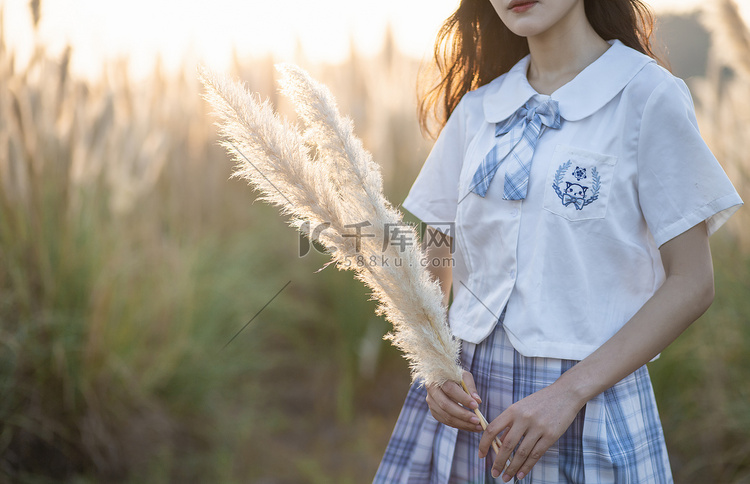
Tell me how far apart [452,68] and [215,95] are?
0.72m

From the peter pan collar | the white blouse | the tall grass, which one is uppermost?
the peter pan collar

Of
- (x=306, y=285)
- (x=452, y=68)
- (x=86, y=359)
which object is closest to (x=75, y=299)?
(x=86, y=359)

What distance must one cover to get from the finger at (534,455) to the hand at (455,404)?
0.31ft

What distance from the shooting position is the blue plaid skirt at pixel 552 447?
1.04 metres

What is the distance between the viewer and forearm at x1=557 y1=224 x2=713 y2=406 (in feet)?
3.23

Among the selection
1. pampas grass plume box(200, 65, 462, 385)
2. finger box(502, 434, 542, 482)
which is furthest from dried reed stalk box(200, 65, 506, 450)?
finger box(502, 434, 542, 482)

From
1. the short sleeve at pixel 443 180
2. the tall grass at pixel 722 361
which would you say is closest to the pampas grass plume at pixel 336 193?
Result: the short sleeve at pixel 443 180

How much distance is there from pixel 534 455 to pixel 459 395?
0.48ft

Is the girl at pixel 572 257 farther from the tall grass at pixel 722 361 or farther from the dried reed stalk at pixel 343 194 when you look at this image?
the tall grass at pixel 722 361

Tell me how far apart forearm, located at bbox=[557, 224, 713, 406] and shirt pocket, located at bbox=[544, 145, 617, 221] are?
0.15 meters

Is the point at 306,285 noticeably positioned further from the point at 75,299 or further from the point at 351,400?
the point at 75,299

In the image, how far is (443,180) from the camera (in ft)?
4.46

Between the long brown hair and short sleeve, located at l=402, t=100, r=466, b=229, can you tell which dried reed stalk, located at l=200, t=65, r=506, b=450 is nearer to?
short sleeve, located at l=402, t=100, r=466, b=229

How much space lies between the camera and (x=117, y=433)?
2432mm
